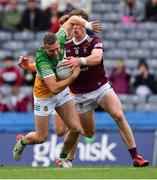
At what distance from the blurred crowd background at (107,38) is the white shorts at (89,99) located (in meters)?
6.24

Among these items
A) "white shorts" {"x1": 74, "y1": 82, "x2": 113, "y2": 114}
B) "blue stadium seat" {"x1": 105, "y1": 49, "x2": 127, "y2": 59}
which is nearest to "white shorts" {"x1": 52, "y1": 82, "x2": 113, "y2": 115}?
"white shorts" {"x1": 74, "y1": 82, "x2": 113, "y2": 114}

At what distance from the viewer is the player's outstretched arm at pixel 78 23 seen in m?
15.0

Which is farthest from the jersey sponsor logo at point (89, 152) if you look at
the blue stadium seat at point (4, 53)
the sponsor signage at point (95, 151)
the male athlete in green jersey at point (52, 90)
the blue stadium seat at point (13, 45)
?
the blue stadium seat at point (13, 45)

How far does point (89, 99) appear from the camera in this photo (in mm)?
15773

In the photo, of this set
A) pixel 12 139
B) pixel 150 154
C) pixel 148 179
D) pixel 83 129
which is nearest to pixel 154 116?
pixel 150 154

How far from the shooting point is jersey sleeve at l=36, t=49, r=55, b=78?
14.6 meters

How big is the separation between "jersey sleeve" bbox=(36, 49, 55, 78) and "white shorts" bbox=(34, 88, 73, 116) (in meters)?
0.45

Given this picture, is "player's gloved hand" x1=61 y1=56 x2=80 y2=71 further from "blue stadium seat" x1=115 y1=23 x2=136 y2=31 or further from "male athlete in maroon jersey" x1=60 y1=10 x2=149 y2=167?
"blue stadium seat" x1=115 y1=23 x2=136 y2=31

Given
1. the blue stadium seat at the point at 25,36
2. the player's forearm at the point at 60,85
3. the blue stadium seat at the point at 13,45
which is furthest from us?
the blue stadium seat at the point at 25,36

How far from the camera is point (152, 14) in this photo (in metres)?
25.2

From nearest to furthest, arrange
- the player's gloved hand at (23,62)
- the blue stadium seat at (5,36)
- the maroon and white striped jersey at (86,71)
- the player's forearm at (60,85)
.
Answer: the player's forearm at (60,85) < the player's gloved hand at (23,62) < the maroon and white striped jersey at (86,71) < the blue stadium seat at (5,36)

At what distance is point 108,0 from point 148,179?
13331mm

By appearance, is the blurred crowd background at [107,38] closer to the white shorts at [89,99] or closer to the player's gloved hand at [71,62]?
the white shorts at [89,99]

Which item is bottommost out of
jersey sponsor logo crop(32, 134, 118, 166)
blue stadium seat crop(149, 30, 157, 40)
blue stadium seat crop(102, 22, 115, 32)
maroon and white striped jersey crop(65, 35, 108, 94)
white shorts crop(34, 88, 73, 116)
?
jersey sponsor logo crop(32, 134, 118, 166)
